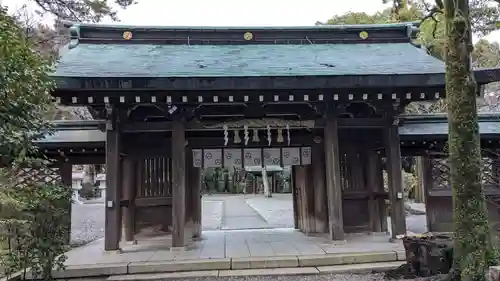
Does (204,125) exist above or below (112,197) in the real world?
above

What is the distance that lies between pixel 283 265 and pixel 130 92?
13.3 feet

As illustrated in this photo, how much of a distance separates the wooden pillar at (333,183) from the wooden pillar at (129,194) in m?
4.23

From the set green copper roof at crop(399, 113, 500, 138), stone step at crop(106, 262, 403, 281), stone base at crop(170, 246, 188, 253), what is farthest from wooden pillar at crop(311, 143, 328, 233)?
stone base at crop(170, 246, 188, 253)

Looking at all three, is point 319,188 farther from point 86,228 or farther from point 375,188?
point 86,228

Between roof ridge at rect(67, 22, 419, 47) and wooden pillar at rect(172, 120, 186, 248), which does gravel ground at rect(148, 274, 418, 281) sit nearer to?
wooden pillar at rect(172, 120, 186, 248)

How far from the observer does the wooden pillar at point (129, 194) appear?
29.1 ft

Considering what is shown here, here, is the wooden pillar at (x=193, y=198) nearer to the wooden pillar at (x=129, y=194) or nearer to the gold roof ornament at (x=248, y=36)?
the wooden pillar at (x=129, y=194)

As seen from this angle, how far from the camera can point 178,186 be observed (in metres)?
7.73

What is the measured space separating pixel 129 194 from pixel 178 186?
1.73 m

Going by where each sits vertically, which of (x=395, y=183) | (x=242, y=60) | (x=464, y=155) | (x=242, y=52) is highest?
(x=242, y=52)

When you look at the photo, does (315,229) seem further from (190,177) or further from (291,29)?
(291,29)

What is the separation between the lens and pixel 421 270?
18.6 ft

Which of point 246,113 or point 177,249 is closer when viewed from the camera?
point 177,249

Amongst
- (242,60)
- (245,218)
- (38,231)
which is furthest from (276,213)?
(38,231)
